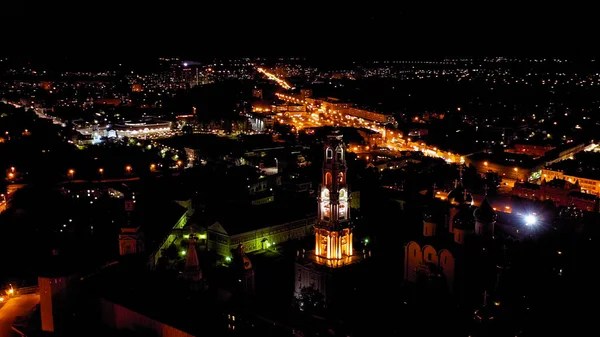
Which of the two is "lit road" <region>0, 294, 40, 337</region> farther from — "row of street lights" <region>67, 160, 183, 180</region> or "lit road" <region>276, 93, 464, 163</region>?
"lit road" <region>276, 93, 464, 163</region>

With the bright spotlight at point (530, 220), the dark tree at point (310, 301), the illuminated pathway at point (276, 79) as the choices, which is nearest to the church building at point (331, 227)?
the dark tree at point (310, 301)

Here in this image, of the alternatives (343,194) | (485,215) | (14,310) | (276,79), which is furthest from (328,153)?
(276,79)

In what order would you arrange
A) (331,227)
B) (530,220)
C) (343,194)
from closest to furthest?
(331,227) < (343,194) < (530,220)

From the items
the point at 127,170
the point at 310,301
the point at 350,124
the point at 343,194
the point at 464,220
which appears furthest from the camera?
the point at 350,124

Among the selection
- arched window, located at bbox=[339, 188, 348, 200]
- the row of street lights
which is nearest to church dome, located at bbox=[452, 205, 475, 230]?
arched window, located at bbox=[339, 188, 348, 200]

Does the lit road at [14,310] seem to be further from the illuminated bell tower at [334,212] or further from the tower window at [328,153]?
the tower window at [328,153]

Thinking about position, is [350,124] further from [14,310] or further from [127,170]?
[14,310]

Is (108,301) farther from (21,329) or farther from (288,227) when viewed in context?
(288,227)
